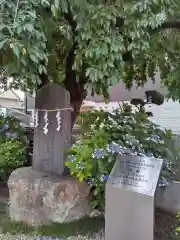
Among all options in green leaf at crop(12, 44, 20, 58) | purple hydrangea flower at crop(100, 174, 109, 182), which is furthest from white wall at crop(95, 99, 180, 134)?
green leaf at crop(12, 44, 20, 58)

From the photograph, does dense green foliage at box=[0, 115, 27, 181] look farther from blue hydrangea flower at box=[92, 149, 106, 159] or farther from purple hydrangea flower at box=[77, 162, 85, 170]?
blue hydrangea flower at box=[92, 149, 106, 159]

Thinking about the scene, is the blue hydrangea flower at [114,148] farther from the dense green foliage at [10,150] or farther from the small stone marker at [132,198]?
the dense green foliage at [10,150]

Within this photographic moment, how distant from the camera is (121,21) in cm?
368

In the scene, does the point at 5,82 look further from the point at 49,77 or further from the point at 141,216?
the point at 141,216

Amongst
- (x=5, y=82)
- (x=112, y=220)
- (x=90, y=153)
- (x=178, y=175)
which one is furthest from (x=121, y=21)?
(x=5, y=82)

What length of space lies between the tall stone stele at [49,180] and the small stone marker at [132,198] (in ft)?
2.76

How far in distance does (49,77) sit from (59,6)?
2.88m

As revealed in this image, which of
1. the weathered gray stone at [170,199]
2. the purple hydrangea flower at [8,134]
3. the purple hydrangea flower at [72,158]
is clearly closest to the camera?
the purple hydrangea flower at [72,158]

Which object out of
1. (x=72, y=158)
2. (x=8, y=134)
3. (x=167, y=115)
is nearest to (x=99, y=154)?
(x=72, y=158)

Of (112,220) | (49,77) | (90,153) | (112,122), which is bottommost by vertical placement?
(112,220)

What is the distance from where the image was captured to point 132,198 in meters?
3.68

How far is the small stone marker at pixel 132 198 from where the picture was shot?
3.59 m

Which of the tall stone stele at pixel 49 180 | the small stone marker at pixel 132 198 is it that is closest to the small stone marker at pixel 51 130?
the tall stone stele at pixel 49 180

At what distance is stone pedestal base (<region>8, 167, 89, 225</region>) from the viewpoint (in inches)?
181
